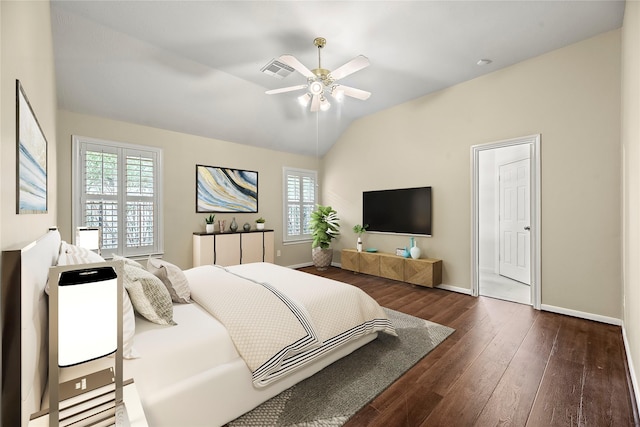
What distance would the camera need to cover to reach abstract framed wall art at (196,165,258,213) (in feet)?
15.4

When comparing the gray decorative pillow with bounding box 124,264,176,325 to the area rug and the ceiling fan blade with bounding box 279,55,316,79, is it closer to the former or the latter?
the area rug

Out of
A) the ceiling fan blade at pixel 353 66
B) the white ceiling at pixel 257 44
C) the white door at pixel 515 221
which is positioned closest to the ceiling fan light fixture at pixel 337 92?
the ceiling fan blade at pixel 353 66

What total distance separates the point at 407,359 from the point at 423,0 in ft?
10.0

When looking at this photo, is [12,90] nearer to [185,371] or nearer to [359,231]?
[185,371]

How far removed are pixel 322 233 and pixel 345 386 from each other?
148 inches

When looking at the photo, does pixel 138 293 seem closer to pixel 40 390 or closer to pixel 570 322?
pixel 40 390

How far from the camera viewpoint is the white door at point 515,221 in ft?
15.0

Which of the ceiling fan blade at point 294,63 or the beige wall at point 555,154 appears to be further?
the beige wall at point 555,154

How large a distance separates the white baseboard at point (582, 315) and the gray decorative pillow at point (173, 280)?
3934 mm

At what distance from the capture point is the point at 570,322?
295 centimetres

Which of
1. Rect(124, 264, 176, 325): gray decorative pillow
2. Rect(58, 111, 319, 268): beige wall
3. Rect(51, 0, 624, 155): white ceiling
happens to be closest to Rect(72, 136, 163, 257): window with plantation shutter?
Rect(58, 111, 319, 268): beige wall

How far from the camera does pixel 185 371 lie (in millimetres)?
1438

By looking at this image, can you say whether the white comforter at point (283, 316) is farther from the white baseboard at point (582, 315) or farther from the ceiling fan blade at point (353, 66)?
the white baseboard at point (582, 315)

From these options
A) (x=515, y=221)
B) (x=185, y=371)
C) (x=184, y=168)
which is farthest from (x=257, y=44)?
(x=515, y=221)
